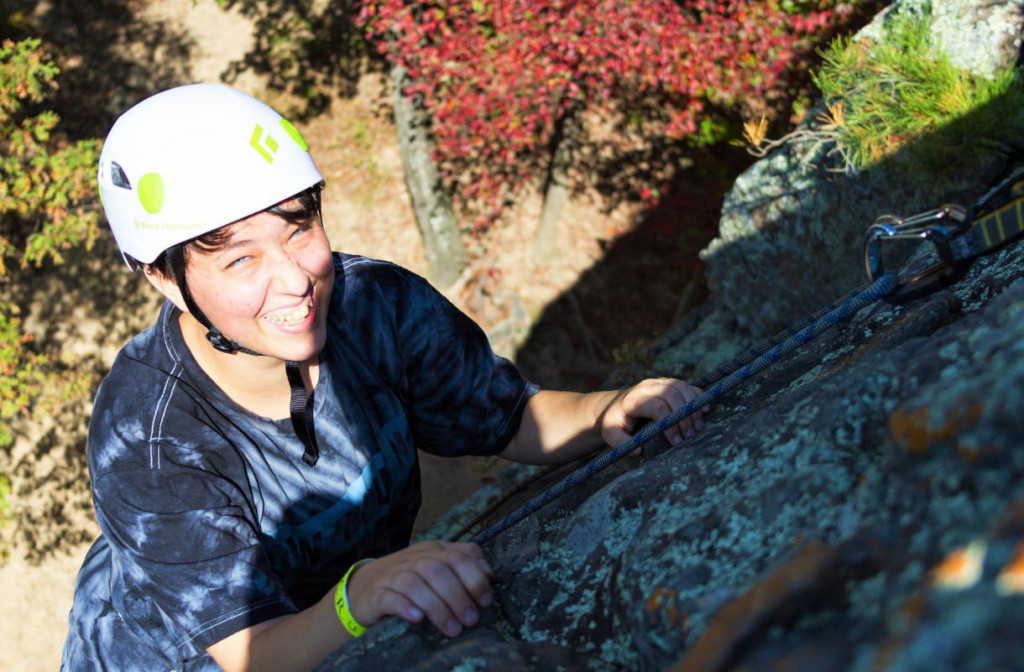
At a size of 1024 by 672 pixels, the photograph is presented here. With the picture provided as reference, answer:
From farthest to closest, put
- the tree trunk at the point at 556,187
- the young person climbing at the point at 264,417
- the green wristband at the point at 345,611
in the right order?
the tree trunk at the point at 556,187
the young person climbing at the point at 264,417
the green wristband at the point at 345,611

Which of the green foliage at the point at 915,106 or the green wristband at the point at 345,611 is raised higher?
the green foliage at the point at 915,106

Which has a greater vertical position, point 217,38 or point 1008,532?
point 217,38

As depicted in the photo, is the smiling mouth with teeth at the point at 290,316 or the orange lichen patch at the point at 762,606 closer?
the orange lichen patch at the point at 762,606

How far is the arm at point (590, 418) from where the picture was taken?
2480 millimetres

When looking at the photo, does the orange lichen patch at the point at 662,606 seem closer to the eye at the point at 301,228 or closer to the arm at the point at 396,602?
the arm at the point at 396,602

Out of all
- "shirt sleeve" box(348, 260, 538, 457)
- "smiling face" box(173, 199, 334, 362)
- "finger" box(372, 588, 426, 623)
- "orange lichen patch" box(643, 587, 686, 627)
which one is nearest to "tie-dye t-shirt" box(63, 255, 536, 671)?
"shirt sleeve" box(348, 260, 538, 457)

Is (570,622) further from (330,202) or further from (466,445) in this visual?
(330,202)

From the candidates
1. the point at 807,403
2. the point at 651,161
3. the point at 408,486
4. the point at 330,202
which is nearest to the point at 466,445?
the point at 408,486

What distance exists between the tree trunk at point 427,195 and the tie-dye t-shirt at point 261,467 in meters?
6.00

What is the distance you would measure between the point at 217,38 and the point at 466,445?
9.37 metres

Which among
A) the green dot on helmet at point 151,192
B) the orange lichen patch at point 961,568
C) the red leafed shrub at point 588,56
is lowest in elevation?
the orange lichen patch at point 961,568

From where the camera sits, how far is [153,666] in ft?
8.52

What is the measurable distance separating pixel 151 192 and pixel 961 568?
7.37 feet

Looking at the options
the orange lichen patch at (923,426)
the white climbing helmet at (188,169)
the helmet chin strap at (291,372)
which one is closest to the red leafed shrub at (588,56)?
the white climbing helmet at (188,169)
